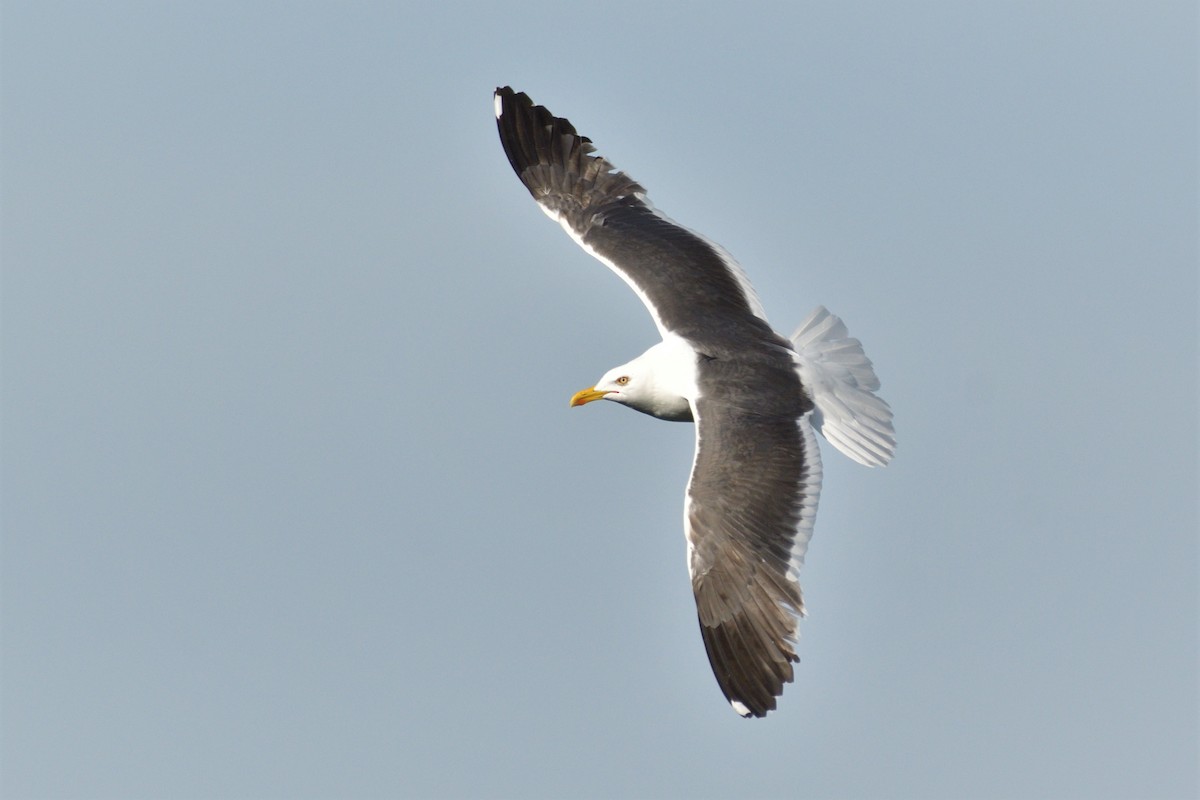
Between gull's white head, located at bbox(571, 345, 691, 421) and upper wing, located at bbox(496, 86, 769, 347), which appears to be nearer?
gull's white head, located at bbox(571, 345, 691, 421)

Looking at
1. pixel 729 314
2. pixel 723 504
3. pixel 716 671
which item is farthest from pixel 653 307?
pixel 716 671

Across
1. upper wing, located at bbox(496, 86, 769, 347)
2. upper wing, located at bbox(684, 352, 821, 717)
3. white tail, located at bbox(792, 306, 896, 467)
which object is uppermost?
upper wing, located at bbox(496, 86, 769, 347)

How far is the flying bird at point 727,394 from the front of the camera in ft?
37.6

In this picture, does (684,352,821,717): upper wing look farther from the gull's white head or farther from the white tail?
the gull's white head

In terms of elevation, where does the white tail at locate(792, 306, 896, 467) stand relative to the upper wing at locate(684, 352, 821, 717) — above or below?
above

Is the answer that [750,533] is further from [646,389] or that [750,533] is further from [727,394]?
[646,389]

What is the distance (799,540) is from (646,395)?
2027 millimetres

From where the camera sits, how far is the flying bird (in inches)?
451

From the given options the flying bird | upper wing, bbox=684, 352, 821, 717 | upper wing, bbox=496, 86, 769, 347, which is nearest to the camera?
upper wing, bbox=684, 352, 821, 717

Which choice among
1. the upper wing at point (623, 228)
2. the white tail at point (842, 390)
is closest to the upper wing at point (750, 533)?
the white tail at point (842, 390)

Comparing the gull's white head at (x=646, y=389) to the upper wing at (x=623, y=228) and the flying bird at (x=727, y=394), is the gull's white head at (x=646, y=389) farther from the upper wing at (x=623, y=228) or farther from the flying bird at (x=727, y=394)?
the upper wing at (x=623, y=228)

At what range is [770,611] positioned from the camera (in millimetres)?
11375

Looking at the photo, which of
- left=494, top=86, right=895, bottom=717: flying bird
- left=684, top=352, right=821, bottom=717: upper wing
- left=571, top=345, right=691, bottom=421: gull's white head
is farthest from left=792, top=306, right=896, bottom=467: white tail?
left=571, top=345, right=691, bottom=421: gull's white head

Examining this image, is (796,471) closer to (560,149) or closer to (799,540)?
(799,540)
